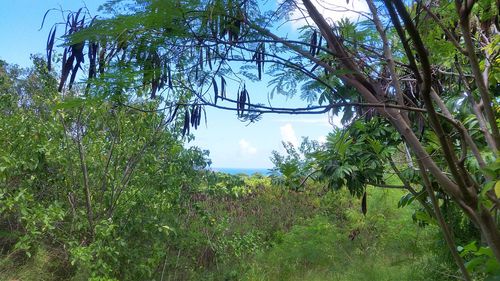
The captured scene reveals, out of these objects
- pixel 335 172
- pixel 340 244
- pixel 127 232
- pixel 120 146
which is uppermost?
pixel 120 146

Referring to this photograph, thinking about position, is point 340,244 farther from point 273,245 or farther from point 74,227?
point 74,227

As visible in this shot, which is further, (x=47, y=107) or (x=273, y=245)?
(x=273, y=245)

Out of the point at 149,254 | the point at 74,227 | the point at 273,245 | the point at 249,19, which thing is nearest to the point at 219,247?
the point at 149,254

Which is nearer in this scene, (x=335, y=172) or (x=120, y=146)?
(x=335, y=172)

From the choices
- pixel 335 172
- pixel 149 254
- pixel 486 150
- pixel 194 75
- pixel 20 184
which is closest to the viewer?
pixel 194 75

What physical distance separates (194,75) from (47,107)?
301cm

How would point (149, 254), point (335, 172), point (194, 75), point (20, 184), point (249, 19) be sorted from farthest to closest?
point (149, 254), point (20, 184), point (335, 172), point (194, 75), point (249, 19)

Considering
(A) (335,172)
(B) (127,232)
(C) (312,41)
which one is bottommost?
(B) (127,232)

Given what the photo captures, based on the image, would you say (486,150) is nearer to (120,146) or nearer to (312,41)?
(312,41)

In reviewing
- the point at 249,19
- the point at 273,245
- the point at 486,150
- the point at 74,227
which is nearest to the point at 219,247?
the point at 74,227

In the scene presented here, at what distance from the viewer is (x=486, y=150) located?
122 inches

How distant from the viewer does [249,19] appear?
2.38 metres

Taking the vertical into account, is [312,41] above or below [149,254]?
above

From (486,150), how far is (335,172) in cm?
110
